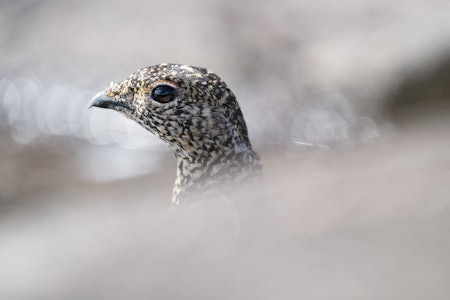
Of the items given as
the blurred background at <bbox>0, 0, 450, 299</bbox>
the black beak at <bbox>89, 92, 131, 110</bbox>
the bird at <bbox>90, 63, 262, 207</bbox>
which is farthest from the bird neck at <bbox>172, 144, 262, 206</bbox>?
the blurred background at <bbox>0, 0, 450, 299</bbox>

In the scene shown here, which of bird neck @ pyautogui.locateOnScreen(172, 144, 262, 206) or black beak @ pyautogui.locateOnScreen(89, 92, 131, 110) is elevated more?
black beak @ pyautogui.locateOnScreen(89, 92, 131, 110)

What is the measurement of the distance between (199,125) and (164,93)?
322mm

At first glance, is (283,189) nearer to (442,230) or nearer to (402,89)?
(442,230)

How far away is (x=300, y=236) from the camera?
2250 mm

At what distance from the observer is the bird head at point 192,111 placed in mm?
5418

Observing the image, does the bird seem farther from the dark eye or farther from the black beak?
the black beak

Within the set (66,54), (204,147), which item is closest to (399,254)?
(204,147)

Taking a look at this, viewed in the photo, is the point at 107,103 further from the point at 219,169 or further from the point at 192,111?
the point at 219,169

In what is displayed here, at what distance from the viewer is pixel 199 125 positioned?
5.43 meters

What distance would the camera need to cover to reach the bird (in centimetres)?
541

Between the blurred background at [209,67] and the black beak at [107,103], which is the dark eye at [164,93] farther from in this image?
the blurred background at [209,67]

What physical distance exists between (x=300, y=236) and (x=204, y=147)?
10.6ft

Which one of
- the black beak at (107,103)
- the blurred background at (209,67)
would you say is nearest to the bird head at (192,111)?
the black beak at (107,103)

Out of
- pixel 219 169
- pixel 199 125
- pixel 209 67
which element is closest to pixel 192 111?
pixel 199 125
